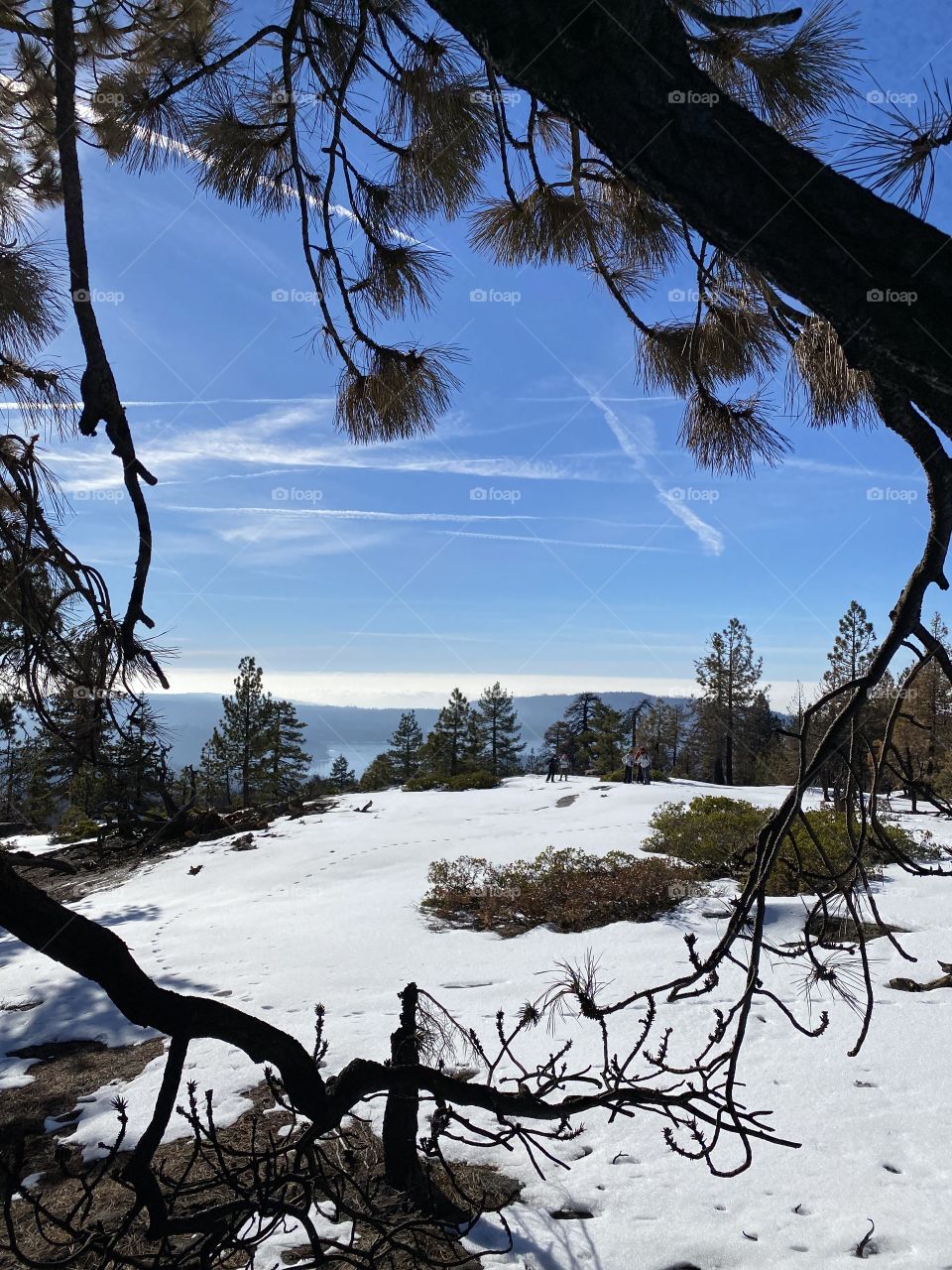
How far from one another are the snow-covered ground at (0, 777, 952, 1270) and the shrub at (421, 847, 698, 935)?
310 millimetres

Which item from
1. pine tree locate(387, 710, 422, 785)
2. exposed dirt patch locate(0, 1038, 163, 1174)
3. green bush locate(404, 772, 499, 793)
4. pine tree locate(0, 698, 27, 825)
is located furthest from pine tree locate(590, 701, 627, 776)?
pine tree locate(0, 698, 27, 825)

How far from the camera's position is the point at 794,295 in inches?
48.2

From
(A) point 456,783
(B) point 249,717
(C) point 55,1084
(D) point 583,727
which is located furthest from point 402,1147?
(D) point 583,727

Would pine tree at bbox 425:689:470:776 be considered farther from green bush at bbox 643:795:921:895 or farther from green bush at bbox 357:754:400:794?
green bush at bbox 643:795:921:895

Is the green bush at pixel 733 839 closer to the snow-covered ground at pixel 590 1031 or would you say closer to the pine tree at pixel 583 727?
the snow-covered ground at pixel 590 1031

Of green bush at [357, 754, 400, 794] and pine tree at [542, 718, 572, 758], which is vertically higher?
pine tree at [542, 718, 572, 758]

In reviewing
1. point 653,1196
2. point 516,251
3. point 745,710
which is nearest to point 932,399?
point 516,251

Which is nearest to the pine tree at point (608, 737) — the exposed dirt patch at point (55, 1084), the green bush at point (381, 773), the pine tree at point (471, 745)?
the pine tree at point (471, 745)

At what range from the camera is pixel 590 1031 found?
4949 mm

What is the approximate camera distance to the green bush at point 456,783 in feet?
67.5

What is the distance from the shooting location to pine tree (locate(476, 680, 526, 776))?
5209 cm

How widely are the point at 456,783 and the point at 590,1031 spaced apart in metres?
15.9

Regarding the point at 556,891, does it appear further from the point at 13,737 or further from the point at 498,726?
the point at 498,726

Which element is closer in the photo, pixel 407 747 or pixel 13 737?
pixel 13 737
